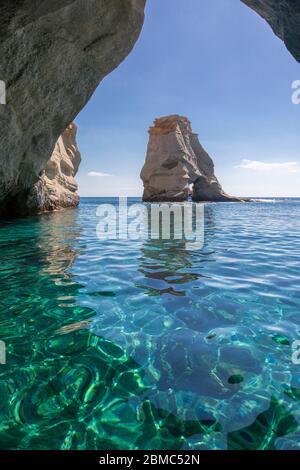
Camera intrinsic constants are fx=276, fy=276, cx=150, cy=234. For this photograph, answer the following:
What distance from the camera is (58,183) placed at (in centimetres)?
2767

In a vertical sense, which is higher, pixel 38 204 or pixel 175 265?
pixel 38 204

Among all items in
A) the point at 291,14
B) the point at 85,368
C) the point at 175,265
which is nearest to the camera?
the point at 85,368

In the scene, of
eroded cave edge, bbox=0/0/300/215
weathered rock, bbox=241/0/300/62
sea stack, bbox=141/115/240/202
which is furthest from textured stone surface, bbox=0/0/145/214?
sea stack, bbox=141/115/240/202

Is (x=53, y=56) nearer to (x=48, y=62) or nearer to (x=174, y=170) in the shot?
(x=48, y=62)

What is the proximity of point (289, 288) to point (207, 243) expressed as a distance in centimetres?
455

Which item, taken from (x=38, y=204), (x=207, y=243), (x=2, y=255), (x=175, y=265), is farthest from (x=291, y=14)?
(x=38, y=204)

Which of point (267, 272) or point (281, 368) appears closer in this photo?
point (281, 368)

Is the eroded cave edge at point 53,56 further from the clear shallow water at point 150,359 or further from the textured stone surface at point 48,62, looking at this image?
the clear shallow water at point 150,359

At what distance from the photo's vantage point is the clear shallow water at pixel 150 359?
1.92m

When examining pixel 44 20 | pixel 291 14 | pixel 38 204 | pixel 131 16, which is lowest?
pixel 38 204

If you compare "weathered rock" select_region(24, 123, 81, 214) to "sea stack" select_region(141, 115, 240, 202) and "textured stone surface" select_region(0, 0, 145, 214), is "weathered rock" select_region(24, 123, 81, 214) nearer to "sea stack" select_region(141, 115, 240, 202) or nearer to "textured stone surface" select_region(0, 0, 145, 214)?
"textured stone surface" select_region(0, 0, 145, 214)

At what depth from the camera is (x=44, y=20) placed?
31.0ft

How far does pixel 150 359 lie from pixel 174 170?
165ft
